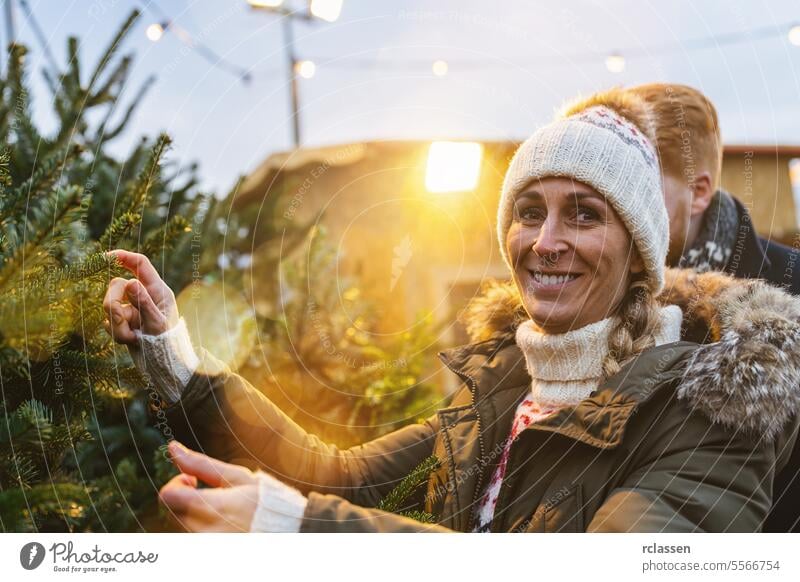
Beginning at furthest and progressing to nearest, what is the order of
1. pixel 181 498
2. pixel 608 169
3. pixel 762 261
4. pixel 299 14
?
pixel 762 261, pixel 299 14, pixel 608 169, pixel 181 498

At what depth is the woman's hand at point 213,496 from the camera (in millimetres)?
573

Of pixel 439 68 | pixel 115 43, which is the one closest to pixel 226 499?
pixel 115 43

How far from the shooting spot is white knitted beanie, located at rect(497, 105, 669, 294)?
0.88 m

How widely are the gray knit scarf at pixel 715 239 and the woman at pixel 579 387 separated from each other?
322 mm

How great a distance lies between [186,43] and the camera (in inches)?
42.9

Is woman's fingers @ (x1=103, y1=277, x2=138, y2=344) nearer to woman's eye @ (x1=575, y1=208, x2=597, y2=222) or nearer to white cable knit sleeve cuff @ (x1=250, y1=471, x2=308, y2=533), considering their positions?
white cable knit sleeve cuff @ (x1=250, y1=471, x2=308, y2=533)

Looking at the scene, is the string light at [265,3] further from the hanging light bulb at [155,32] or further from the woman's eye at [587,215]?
the woman's eye at [587,215]

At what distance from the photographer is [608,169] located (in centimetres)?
88

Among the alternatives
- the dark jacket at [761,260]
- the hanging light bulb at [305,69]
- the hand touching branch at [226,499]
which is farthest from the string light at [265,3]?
the dark jacket at [761,260]

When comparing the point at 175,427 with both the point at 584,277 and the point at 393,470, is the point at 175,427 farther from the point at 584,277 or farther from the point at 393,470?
the point at 584,277

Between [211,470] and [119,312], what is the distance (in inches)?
10.8

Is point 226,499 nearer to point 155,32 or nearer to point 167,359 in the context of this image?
point 167,359
